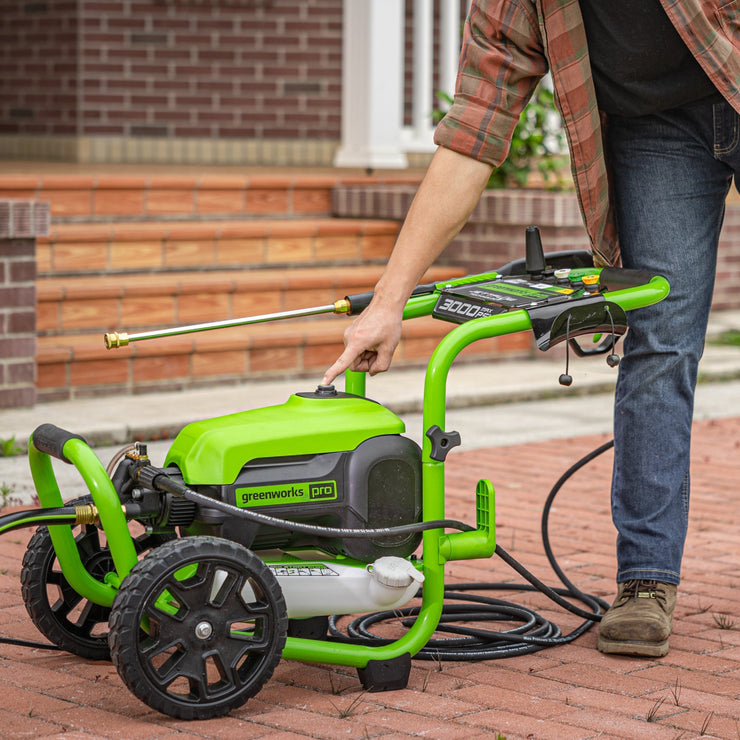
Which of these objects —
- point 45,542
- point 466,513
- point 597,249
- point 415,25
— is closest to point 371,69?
point 415,25

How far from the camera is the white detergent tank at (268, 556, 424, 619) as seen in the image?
8.88ft

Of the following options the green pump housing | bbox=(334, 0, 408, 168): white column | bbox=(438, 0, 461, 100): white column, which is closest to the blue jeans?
the green pump housing

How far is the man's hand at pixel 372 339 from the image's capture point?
8.91 ft

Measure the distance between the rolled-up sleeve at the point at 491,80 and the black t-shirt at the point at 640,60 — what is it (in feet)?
0.51

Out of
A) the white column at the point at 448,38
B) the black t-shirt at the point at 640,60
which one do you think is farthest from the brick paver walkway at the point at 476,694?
the white column at the point at 448,38

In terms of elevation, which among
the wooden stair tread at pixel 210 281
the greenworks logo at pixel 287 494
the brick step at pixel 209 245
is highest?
the brick step at pixel 209 245

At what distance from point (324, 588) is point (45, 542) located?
606 millimetres

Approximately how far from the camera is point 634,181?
317 cm

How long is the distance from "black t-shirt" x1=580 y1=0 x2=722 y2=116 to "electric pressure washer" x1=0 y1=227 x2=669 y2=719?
0.42 m

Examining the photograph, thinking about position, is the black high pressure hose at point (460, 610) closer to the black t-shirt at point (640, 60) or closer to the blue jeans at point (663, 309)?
the blue jeans at point (663, 309)

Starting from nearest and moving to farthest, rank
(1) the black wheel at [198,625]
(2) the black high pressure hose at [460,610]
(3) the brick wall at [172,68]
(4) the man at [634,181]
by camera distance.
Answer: (1) the black wheel at [198,625], (2) the black high pressure hose at [460,610], (4) the man at [634,181], (3) the brick wall at [172,68]

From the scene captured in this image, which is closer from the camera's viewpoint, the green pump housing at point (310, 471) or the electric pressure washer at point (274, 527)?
the electric pressure washer at point (274, 527)

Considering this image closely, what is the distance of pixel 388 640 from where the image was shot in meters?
2.90

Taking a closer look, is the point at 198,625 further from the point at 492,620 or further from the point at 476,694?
the point at 492,620
